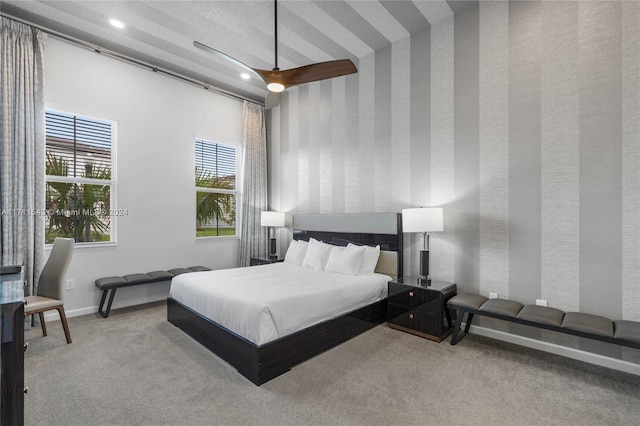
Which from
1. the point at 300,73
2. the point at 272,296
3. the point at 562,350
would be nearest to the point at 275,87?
the point at 300,73

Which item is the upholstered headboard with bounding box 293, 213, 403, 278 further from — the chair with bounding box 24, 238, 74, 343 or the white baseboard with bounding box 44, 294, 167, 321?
the chair with bounding box 24, 238, 74, 343

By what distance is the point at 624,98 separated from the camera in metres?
2.46

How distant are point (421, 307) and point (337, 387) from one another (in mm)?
1360

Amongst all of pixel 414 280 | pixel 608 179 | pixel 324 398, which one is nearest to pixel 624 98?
pixel 608 179

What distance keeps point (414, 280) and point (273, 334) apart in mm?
1878

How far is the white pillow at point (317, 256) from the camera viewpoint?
4.05 m

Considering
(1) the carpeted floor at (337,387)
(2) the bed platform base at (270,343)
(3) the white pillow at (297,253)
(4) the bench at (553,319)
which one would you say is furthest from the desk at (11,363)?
(3) the white pillow at (297,253)

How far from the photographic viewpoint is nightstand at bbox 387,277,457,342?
2990mm

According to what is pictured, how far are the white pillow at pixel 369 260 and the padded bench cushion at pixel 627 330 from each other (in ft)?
7.27

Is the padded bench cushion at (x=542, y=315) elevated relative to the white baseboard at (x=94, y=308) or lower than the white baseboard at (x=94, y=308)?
elevated

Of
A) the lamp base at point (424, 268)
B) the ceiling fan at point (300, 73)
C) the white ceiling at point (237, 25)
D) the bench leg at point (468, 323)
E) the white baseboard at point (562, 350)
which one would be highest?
the white ceiling at point (237, 25)

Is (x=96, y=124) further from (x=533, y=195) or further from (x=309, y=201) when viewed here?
(x=533, y=195)

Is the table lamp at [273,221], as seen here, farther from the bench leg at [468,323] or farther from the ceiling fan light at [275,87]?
the bench leg at [468,323]

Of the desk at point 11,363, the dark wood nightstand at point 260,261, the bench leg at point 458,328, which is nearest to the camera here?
the desk at point 11,363
